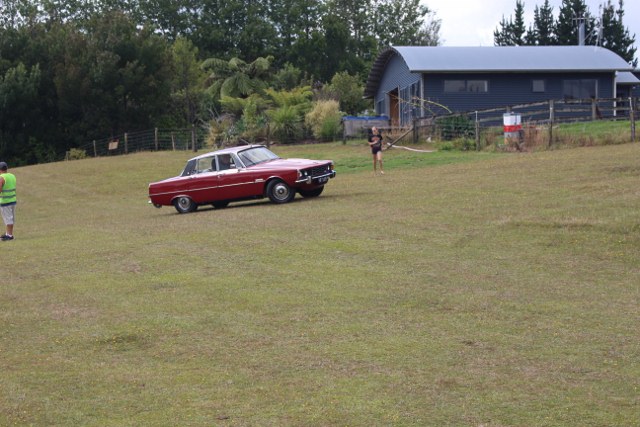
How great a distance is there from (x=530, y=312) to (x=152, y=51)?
161 ft

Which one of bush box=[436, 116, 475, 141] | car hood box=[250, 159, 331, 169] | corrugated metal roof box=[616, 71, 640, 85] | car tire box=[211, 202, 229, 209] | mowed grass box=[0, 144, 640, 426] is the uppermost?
corrugated metal roof box=[616, 71, 640, 85]

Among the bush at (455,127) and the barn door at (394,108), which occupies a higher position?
the barn door at (394,108)

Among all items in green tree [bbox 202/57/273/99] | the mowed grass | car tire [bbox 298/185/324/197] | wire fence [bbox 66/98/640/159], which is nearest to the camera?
the mowed grass

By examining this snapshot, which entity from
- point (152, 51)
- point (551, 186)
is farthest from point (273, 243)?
point (152, 51)

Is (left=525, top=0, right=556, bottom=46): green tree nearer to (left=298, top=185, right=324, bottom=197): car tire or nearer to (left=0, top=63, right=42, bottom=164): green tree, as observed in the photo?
(left=0, top=63, right=42, bottom=164): green tree

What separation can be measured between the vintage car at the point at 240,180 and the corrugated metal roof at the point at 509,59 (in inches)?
845

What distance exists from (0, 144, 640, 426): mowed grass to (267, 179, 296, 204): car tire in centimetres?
94

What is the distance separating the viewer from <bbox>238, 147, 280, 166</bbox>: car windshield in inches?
918

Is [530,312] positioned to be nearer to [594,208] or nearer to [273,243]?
[273,243]

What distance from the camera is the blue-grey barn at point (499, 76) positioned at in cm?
4450

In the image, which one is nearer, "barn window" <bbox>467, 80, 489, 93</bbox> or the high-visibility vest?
the high-visibility vest

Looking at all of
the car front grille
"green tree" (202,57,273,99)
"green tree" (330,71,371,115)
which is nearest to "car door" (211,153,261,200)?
the car front grille

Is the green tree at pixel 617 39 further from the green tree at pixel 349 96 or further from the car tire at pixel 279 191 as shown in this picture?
the car tire at pixel 279 191

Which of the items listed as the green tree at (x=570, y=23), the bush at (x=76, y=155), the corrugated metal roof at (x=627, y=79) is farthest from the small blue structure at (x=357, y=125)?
the green tree at (x=570, y=23)
